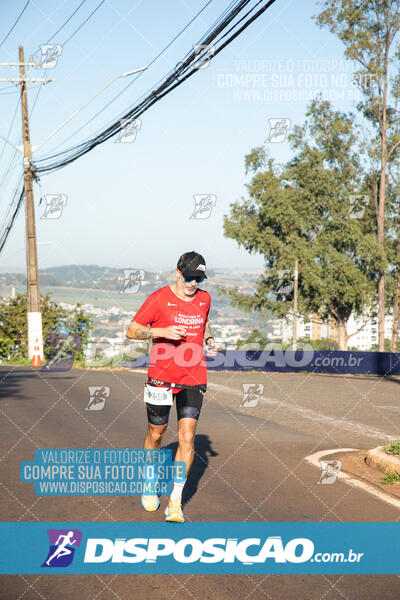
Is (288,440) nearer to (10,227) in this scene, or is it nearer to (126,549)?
(126,549)

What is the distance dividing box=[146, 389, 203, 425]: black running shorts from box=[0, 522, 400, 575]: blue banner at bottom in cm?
83

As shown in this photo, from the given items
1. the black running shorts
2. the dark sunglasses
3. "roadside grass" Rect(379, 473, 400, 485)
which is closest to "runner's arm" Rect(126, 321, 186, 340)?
the dark sunglasses

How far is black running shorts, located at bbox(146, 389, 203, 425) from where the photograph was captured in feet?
18.2

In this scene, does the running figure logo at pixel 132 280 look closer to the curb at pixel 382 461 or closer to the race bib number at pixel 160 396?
the curb at pixel 382 461

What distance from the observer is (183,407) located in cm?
557

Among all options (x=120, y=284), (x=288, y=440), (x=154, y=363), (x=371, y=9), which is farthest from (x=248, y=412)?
(x=371, y=9)

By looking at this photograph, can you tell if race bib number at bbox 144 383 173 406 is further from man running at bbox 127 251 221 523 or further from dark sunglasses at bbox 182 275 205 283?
dark sunglasses at bbox 182 275 205 283

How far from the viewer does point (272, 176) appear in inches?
1972

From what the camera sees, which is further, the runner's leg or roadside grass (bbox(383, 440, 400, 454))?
roadside grass (bbox(383, 440, 400, 454))

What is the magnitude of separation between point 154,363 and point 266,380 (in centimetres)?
1707

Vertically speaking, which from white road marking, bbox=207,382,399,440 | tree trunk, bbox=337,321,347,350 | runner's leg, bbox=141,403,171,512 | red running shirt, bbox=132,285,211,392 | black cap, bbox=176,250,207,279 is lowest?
tree trunk, bbox=337,321,347,350

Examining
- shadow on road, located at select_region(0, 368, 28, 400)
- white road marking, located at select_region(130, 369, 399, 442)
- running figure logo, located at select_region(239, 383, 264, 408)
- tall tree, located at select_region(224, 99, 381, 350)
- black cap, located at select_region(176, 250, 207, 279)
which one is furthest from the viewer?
tall tree, located at select_region(224, 99, 381, 350)

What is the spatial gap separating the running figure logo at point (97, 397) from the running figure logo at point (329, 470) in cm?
602

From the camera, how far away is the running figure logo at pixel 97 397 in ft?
43.3
